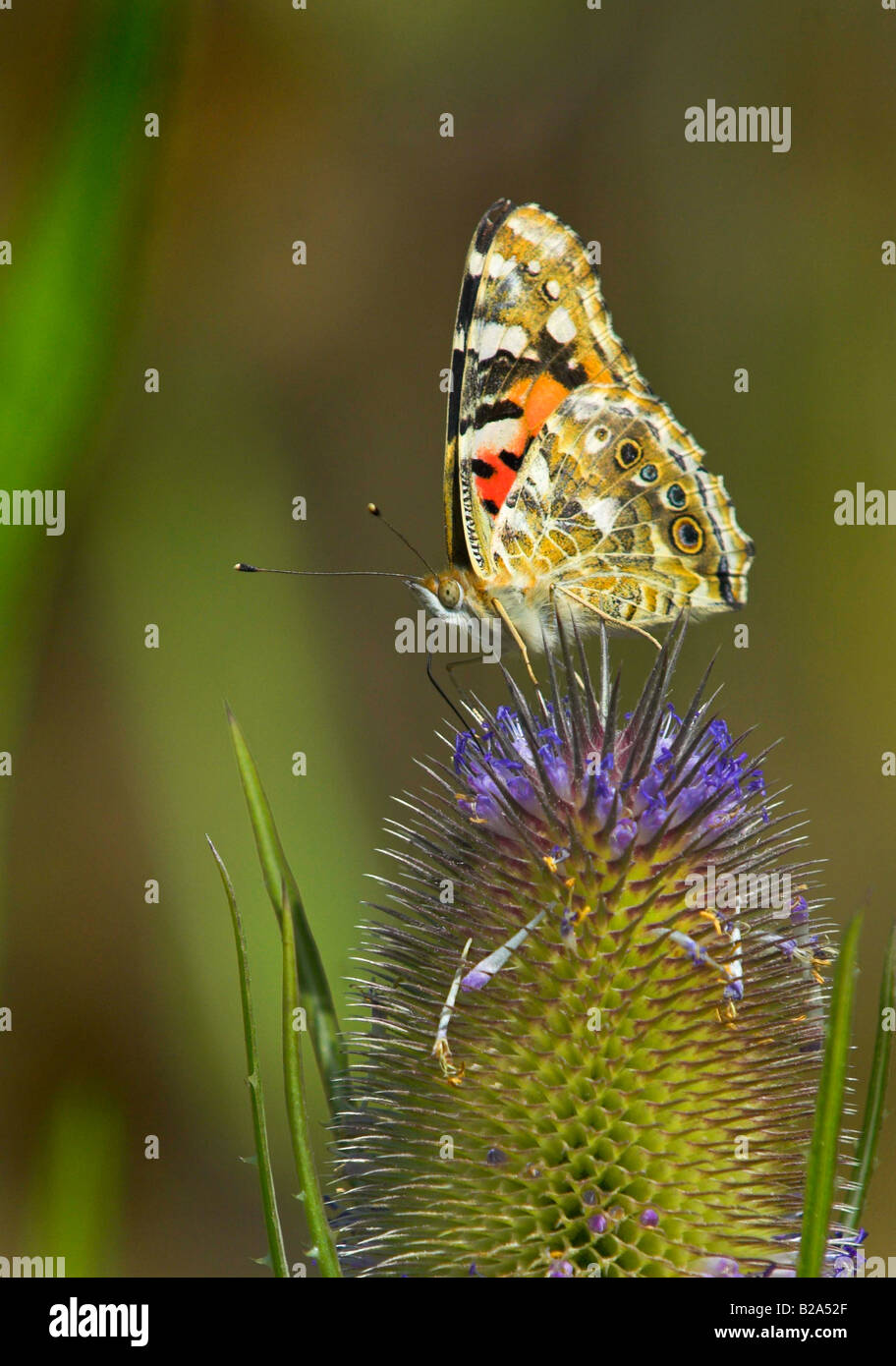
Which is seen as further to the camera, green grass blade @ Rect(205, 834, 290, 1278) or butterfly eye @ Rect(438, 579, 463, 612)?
butterfly eye @ Rect(438, 579, 463, 612)

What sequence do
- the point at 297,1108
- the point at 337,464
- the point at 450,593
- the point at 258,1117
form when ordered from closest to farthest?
the point at 297,1108 → the point at 258,1117 → the point at 450,593 → the point at 337,464

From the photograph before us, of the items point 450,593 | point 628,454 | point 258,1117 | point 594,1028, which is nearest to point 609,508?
point 628,454

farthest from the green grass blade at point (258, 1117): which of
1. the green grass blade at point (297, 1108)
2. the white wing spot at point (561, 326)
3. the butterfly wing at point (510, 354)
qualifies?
the white wing spot at point (561, 326)

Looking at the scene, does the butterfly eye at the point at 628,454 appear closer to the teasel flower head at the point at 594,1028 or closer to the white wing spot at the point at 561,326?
the white wing spot at the point at 561,326

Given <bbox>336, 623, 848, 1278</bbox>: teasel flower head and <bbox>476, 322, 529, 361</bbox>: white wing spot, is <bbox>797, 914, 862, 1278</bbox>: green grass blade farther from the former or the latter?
<bbox>476, 322, 529, 361</bbox>: white wing spot

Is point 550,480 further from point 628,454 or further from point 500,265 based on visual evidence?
point 500,265

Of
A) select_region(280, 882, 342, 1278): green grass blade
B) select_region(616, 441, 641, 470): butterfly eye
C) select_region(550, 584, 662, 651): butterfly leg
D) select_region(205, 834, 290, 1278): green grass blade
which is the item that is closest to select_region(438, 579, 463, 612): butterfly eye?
select_region(550, 584, 662, 651): butterfly leg
